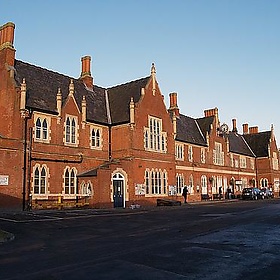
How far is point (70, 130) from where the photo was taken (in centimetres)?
3491

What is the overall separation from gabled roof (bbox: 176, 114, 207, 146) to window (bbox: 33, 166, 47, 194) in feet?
71.1

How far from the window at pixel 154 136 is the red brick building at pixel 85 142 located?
0.36 ft

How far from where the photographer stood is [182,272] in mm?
8578

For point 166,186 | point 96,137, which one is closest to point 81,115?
point 96,137

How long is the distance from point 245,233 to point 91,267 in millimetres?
8597

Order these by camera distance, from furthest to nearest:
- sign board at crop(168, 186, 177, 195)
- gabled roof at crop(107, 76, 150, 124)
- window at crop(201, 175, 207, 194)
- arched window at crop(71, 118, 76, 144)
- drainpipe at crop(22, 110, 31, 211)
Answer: window at crop(201, 175, 207, 194) < sign board at crop(168, 186, 177, 195) < gabled roof at crop(107, 76, 150, 124) < arched window at crop(71, 118, 76, 144) < drainpipe at crop(22, 110, 31, 211)

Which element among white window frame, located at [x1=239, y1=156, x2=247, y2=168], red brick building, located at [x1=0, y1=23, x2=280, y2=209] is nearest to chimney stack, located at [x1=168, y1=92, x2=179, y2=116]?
red brick building, located at [x1=0, y1=23, x2=280, y2=209]

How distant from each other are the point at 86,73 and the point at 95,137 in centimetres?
901

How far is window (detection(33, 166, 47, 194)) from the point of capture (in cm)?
3120

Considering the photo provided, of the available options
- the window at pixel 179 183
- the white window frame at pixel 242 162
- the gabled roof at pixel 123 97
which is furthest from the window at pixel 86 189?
the white window frame at pixel 242 162

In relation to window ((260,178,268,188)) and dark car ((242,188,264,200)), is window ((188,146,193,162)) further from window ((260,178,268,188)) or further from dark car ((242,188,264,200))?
window ((260,178,268,188))

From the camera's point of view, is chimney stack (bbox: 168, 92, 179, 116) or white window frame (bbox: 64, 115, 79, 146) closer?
white window frame (bbox: 64, 115, 79, 146)

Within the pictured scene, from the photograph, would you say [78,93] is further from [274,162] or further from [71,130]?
[274,162]

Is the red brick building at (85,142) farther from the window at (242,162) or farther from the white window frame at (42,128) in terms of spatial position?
the window at (242,162)
